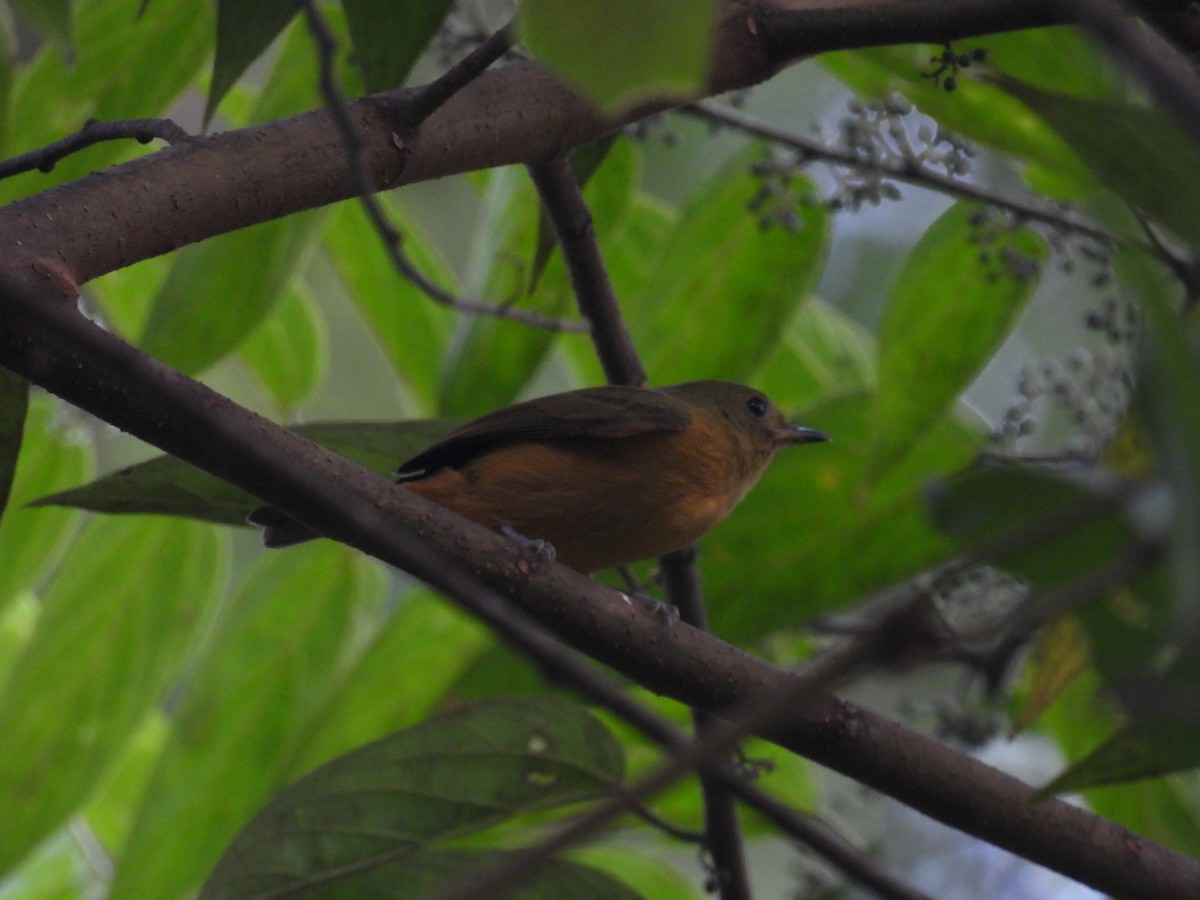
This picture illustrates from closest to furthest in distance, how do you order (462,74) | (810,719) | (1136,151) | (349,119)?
(1136,151) → (349,119) → (462,74) → (810,719)

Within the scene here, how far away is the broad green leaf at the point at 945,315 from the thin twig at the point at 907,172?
8 cm

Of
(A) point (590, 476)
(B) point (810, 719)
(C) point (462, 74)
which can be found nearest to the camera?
(C) point (462, 74)

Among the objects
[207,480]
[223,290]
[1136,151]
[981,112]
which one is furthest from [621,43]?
[223,290]

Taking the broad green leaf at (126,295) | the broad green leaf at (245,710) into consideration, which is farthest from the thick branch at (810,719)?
the broad green leaf at (126,295)

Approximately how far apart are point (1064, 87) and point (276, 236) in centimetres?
170

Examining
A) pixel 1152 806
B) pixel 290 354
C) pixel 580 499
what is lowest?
pixel 1152 806

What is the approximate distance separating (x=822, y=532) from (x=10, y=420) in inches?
77.6

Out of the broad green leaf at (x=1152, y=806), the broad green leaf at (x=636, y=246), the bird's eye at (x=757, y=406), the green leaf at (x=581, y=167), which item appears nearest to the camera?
the green leaf at (x=581, y=167)

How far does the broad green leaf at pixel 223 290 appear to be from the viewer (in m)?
3.13

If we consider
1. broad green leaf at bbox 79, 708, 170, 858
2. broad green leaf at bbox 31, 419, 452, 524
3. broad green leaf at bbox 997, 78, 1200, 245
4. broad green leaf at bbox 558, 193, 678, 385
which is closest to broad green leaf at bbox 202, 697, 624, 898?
broad green leaf at bbox 31, 419, 452, 524

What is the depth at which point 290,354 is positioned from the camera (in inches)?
159

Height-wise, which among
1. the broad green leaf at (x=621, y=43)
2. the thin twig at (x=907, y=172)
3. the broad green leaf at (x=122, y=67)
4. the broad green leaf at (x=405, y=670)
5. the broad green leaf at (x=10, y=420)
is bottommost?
the broad green leaf at (x=621, y=43)

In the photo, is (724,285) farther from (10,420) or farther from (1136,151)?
(1136,151)

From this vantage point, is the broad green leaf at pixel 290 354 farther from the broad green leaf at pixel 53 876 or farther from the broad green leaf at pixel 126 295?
the broad green leaf at pixel 53 876
